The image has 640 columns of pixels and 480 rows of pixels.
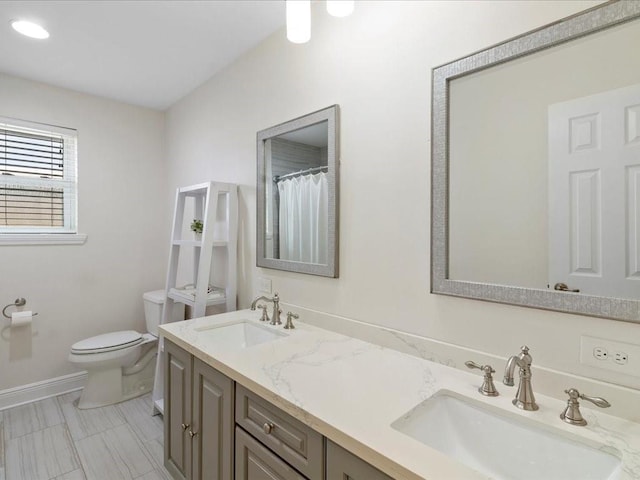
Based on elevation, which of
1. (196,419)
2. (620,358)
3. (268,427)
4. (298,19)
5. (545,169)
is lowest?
(196,419)

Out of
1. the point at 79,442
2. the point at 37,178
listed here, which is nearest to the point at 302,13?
the point at 37,178

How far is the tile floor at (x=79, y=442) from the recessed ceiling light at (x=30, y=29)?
94.3 inches

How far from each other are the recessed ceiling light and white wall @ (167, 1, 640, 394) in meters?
1.24

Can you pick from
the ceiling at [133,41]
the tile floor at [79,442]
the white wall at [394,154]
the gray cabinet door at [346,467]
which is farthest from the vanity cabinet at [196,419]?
the ceiling at [133,41]

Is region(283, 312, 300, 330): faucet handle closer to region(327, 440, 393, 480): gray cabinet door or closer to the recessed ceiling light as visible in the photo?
region(327, 440, 393, 480): gray cabinet door

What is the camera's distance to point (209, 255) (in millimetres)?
2119

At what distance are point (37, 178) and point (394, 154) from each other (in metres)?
2.73

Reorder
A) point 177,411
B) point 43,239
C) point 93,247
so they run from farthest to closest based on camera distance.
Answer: point 93,247, point 43,239, point 177,411

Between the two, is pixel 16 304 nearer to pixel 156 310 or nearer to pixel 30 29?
pixel 156 310

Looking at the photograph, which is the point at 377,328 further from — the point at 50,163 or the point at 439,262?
the point at 50,163

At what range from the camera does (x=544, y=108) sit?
1004 millimetres

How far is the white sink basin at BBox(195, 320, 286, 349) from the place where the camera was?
1643 mm

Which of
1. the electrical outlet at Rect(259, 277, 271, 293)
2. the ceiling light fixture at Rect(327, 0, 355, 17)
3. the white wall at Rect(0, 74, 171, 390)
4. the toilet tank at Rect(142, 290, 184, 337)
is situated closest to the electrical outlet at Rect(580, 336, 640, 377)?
the ceiling light fixture at Rect(327, 0, 355, 17)

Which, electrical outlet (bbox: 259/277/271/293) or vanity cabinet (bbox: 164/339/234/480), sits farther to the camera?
electrical outlet (bbox: 259/277/271/293)
